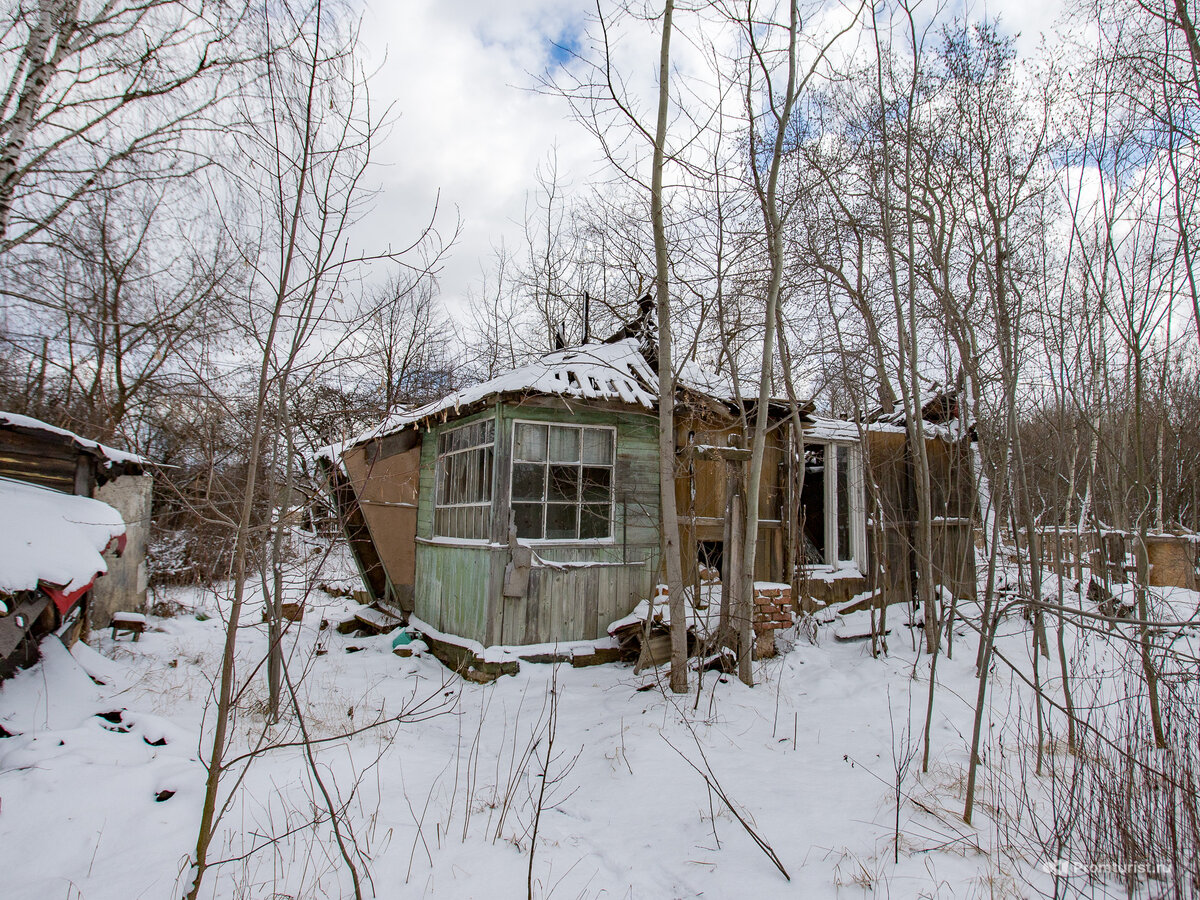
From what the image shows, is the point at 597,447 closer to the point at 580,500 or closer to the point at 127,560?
the point at 580,500

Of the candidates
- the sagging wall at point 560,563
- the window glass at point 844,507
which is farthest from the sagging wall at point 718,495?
the window glass at point 844,507

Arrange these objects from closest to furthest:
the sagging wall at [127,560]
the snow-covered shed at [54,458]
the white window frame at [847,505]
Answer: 1. the snow-covered shed at [54,458]
2. the white window frame at [847,505]
3. the sagging wall at [127,560]

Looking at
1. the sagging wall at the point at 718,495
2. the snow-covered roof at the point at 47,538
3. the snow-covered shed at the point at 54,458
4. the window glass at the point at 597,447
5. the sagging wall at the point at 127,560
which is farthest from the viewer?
the sagging wall at the point at 127,560

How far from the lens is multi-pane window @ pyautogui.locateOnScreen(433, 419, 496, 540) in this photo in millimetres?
7828

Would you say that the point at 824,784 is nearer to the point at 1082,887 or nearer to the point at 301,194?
the point at 1082,887

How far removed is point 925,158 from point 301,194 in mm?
6489

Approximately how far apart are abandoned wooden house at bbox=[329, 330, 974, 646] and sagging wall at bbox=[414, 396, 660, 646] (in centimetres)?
2

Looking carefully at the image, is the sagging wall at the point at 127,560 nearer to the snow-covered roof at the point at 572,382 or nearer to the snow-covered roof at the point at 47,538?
the snow-covered roof at the point at 47,538

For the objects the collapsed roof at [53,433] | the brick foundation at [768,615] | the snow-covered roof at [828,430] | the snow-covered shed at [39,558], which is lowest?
the brick foundation at [768,615]

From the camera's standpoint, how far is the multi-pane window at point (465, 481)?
7.83m

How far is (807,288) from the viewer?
8883 millimetres

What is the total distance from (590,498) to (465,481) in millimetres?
1751

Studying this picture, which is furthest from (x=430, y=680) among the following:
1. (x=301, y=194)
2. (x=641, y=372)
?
(x=301, y=194)

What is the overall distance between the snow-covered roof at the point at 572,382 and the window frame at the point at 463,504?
15.7 inches
